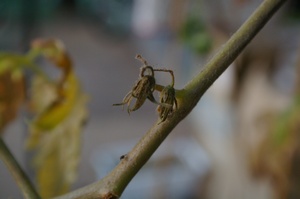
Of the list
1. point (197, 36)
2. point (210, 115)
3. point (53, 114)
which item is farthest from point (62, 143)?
point (210, 115)

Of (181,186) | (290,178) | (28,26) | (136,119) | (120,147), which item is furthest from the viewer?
(136,119)

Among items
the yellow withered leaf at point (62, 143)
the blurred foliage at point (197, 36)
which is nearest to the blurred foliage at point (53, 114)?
the yellow withered leaf at point (62, 143)

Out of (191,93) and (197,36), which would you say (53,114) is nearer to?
(191,93)

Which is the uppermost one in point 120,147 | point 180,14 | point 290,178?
point 120,147

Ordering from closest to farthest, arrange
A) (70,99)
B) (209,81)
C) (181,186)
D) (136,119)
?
(209,81) → (70,99) → (181,186) → (136,119)

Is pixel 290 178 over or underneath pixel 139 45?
underneath

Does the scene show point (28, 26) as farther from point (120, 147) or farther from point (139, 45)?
point (139, 45)

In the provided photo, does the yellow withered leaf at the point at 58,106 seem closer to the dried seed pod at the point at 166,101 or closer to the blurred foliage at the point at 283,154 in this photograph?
the dried seed pod at the point at 166,101

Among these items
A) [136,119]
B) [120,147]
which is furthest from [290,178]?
[136,119]
